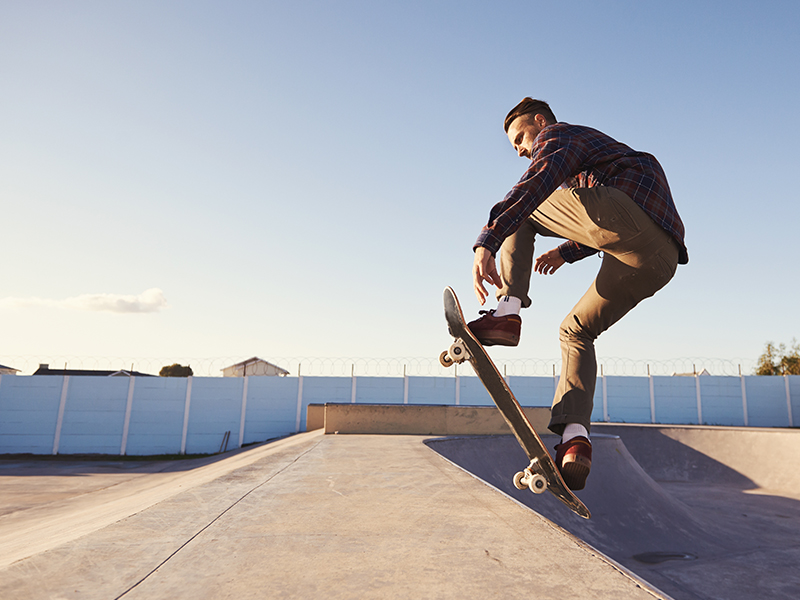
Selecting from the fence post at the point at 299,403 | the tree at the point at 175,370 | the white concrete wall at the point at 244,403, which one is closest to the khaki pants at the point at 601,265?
the white concrete wall at the point at 244,403

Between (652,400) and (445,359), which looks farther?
(652,400)

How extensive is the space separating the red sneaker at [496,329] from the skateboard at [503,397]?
0.13ft

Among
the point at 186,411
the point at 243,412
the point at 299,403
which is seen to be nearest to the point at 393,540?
the point at 299,403

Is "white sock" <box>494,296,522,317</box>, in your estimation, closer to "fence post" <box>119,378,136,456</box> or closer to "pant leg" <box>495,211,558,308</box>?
"pant leg" <box>495,211,558,308</box>

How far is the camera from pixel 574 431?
6.97 ft

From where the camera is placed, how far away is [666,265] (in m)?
1.98

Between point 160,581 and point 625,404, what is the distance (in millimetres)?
21524

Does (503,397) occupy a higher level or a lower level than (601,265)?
lower

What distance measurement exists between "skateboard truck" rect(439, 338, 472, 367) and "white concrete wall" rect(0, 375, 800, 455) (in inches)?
660

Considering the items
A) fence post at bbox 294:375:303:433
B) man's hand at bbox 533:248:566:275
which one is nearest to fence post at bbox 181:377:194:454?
fence post at bbox 294:375:303:433

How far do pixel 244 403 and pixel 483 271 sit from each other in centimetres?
1879

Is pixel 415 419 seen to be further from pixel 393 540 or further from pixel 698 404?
pixel 698 404

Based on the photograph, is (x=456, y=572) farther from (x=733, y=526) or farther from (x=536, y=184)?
(x=733, y=526)

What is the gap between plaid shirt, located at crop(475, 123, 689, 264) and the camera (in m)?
1.86
